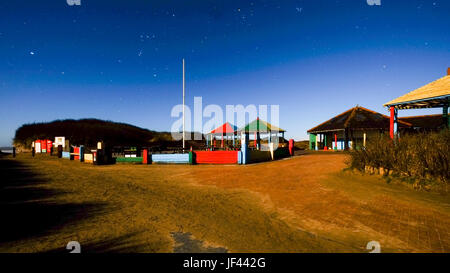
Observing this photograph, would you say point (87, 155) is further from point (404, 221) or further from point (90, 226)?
point (404, 221)

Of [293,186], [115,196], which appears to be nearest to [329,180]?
[293,186]

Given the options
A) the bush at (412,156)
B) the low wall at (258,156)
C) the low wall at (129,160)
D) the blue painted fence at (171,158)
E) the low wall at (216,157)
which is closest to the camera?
the bush at (412,156)

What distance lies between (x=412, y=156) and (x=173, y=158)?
12593mm

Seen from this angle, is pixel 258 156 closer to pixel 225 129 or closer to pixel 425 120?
pixel 225 129

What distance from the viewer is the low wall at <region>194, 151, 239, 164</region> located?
14094mm

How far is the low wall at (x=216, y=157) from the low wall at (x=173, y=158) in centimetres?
54

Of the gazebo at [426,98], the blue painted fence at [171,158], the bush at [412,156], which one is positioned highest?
the gazebo at [426,98]

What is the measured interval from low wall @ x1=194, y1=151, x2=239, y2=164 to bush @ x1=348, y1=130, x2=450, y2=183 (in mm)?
7365

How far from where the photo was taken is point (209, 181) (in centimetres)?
834

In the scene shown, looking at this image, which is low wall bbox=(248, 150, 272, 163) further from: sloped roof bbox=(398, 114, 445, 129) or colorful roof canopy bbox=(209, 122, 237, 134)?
sloped roof bbox=(398, 114, 445, 129)

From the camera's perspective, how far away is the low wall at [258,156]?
14647 mm

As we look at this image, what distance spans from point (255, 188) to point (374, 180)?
3.96 m

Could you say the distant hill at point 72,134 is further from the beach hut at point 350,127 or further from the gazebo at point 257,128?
the beach hut at point 350,127

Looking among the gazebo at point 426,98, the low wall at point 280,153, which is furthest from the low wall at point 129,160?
the gazebo at point 426,98
